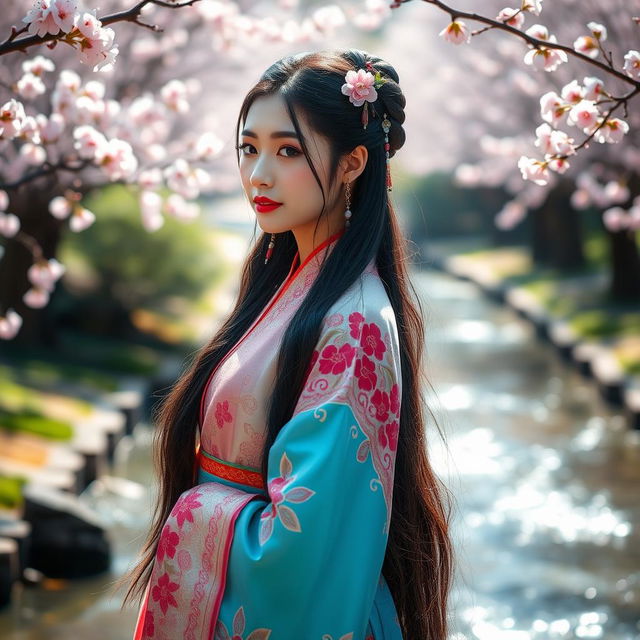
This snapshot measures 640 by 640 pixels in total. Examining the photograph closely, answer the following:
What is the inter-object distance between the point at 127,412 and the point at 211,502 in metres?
7.38

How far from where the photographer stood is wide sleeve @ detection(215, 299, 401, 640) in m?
2.10

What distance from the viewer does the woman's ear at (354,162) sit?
244cm

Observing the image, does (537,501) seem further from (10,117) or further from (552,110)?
(10,117)

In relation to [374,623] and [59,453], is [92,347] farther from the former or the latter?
[374,623]

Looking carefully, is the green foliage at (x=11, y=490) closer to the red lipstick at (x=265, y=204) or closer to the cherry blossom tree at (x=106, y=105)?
the cherry blossom tree at (x=106, y=105)

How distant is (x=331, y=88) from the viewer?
7.86ft

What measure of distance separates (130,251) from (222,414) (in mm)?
10761

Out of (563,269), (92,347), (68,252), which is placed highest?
(563,269)

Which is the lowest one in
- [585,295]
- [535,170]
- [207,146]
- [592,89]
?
[535,170]

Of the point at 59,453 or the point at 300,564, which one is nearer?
the point at 300,564

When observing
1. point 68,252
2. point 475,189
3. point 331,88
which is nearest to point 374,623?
point 331,88

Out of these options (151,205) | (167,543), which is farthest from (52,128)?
(167,543)

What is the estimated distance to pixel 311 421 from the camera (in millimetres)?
2148

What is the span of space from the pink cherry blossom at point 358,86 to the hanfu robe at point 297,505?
0.36m
